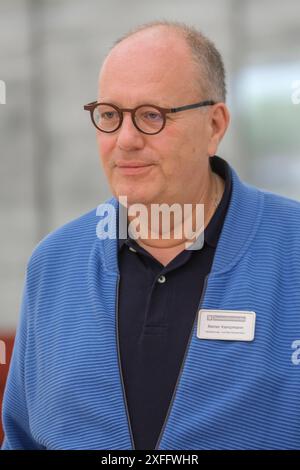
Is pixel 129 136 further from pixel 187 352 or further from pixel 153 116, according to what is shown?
pixel 187 352

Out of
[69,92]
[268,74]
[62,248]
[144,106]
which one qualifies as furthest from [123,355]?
[69,92]

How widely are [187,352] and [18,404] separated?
53cm

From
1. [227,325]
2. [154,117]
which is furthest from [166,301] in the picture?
[154,117]

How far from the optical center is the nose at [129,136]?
1.64 m

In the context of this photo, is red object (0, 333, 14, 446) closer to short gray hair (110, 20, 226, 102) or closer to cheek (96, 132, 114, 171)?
cheek (96, 132, 114, 171)

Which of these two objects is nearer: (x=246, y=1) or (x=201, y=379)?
(x=201, y=379)

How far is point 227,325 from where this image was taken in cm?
159

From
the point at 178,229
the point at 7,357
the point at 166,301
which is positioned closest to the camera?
the point at 166,301

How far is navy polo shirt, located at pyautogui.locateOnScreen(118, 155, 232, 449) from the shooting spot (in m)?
1.62

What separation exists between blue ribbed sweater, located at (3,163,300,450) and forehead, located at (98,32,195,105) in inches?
12.7

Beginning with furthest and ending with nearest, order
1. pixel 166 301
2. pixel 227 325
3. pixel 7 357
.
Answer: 1. pixel 7 357
2. pixel 166 301
3. pixel 227 325

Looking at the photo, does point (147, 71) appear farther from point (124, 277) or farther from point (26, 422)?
point (26, 422)

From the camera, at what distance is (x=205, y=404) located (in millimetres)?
1565
